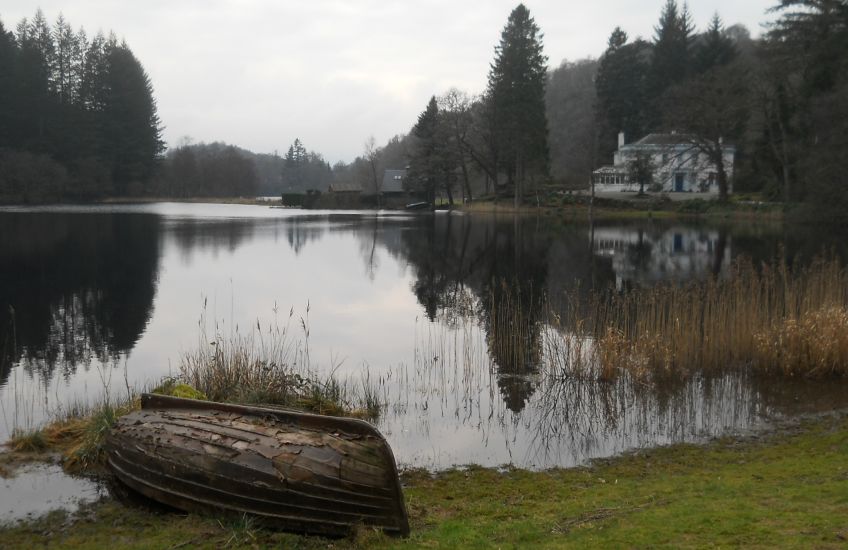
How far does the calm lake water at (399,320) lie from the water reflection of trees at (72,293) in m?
0.08

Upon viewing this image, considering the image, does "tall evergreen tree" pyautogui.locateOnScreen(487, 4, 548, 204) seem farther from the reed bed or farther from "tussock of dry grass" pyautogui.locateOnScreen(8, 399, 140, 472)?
"tussock of dry grass" pyautogui.locateOnScreen(8, 399, 140, 472)

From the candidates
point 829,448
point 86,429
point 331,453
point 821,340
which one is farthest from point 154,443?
point 821,340

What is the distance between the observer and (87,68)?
89.9 meters

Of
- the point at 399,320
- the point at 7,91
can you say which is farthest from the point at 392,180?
the point at 399,320

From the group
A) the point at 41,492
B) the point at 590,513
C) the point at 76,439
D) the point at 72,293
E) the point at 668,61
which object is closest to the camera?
the point at 590,513

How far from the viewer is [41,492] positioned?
7.08 m

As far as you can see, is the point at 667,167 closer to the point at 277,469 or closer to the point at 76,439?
the point at 76,439

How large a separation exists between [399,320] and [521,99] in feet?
171

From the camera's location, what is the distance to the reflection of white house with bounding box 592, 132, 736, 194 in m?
59.7

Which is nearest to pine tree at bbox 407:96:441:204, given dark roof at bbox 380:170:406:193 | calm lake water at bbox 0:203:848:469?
dark roof at bbox 380:170:406:193

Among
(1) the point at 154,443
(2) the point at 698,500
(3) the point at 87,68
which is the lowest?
(2) the point at 698,500

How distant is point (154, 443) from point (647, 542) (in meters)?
4.11

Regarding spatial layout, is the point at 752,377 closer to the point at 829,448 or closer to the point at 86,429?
the point at 829,448

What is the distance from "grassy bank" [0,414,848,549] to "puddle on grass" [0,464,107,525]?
0.32 meters
